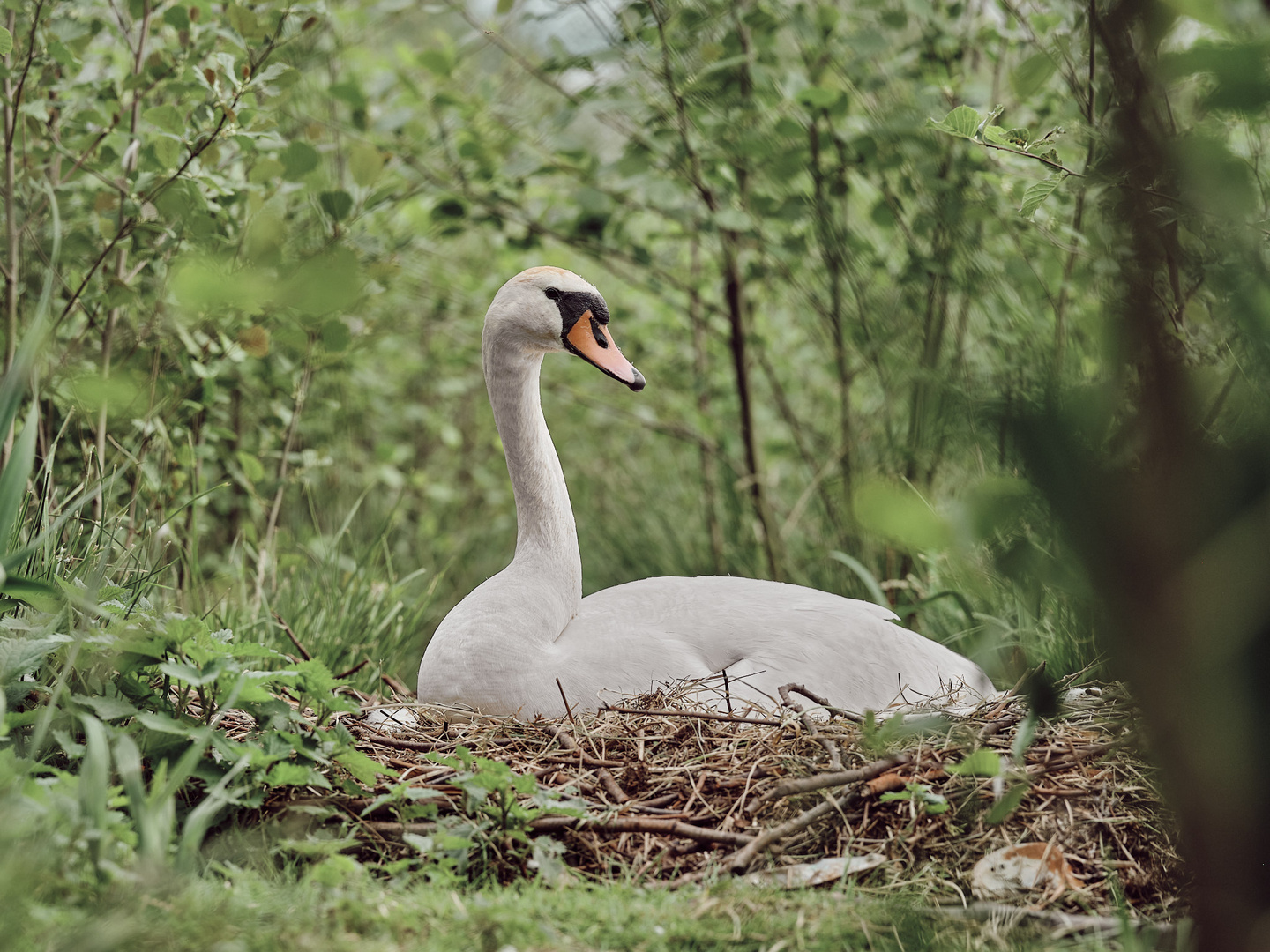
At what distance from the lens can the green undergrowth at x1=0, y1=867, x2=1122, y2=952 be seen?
4.58ft

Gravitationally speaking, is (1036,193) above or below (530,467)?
above

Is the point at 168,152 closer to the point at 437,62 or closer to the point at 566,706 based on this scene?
the point at 437,62

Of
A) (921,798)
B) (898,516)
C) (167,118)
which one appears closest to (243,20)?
(167,118)

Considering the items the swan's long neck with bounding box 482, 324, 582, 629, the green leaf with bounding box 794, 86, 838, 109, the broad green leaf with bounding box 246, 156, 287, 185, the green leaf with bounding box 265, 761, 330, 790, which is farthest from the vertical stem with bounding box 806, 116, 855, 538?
the green leaf with bounding box 265, 761, 330, 790

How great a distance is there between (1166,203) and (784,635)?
174 centimetres

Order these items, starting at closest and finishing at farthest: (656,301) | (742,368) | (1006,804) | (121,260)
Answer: (1006,804), (121,260), (742,368), (656,301)

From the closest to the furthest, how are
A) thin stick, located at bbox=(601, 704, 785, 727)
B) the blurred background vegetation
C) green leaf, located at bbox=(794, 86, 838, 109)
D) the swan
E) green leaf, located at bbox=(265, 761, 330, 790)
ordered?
1. the blurred background vegetation
2. green leaf, located at bbox=(265, 761, 330, 790)
3. thin stick, located at bbox=(601, 704, 785, 727)
4. the swan
5. green leaf, located at bbox=(794, 86, 838, 109)

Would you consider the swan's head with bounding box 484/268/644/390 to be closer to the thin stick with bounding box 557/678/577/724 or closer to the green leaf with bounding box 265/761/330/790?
the thin stick with bounding box 557/678/577/724

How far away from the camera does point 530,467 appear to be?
329 cm

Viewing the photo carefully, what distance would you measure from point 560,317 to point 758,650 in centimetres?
118

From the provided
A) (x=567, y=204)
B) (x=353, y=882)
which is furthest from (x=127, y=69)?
(x=353, y=882)

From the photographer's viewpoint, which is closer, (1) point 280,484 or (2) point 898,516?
(2) point 898,516

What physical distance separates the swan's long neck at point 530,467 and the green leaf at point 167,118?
40.9 inches

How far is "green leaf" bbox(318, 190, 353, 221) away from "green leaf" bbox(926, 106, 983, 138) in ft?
4.29
